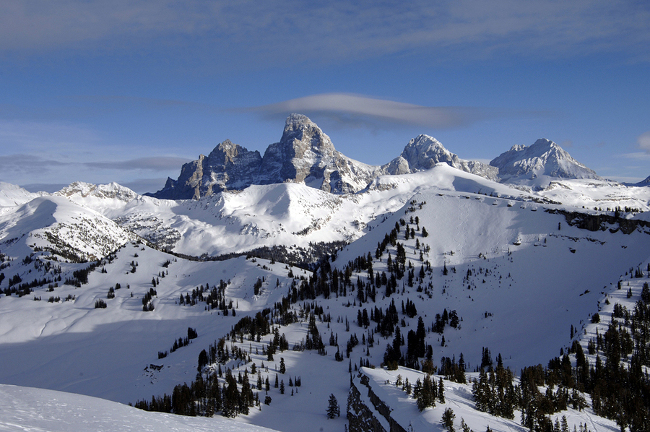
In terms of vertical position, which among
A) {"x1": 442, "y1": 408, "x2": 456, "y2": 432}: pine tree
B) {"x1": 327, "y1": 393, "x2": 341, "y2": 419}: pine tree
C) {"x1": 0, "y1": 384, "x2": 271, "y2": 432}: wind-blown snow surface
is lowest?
{"x1": 327, "y1": 393, "x2": 341, "y2": 419}: pine tree

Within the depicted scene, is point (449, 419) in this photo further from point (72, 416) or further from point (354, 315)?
point (354, 315)

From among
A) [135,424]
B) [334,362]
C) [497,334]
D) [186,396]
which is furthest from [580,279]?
[135,424]

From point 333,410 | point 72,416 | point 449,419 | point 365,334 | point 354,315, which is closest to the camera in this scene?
point 72,416

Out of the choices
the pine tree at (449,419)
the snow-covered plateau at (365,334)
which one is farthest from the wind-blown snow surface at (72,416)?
the pine tree at (449,419)

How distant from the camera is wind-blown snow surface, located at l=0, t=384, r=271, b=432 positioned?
3005cm

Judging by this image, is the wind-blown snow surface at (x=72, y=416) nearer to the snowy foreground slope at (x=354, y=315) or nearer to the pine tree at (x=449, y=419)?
the pine tree at (x=449, y=419)

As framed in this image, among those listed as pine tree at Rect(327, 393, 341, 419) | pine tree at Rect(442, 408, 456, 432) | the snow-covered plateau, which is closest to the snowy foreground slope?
the snow-covered plateau

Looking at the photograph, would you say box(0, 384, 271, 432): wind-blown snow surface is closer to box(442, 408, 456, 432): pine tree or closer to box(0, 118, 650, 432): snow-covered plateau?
box(0, 118, 650, 432): snow-covered plateau

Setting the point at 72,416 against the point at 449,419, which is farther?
the point at 449,419

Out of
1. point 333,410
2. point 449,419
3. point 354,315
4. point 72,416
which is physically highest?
point 72,416

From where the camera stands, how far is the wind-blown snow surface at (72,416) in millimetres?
30047

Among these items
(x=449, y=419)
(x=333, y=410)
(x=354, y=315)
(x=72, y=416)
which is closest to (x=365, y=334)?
(x=354, y=315)

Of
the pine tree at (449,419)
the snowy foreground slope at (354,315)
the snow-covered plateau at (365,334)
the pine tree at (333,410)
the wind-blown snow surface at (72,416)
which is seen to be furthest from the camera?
the snowy foreground slope at (354,315)

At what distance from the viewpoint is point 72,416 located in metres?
34.3
